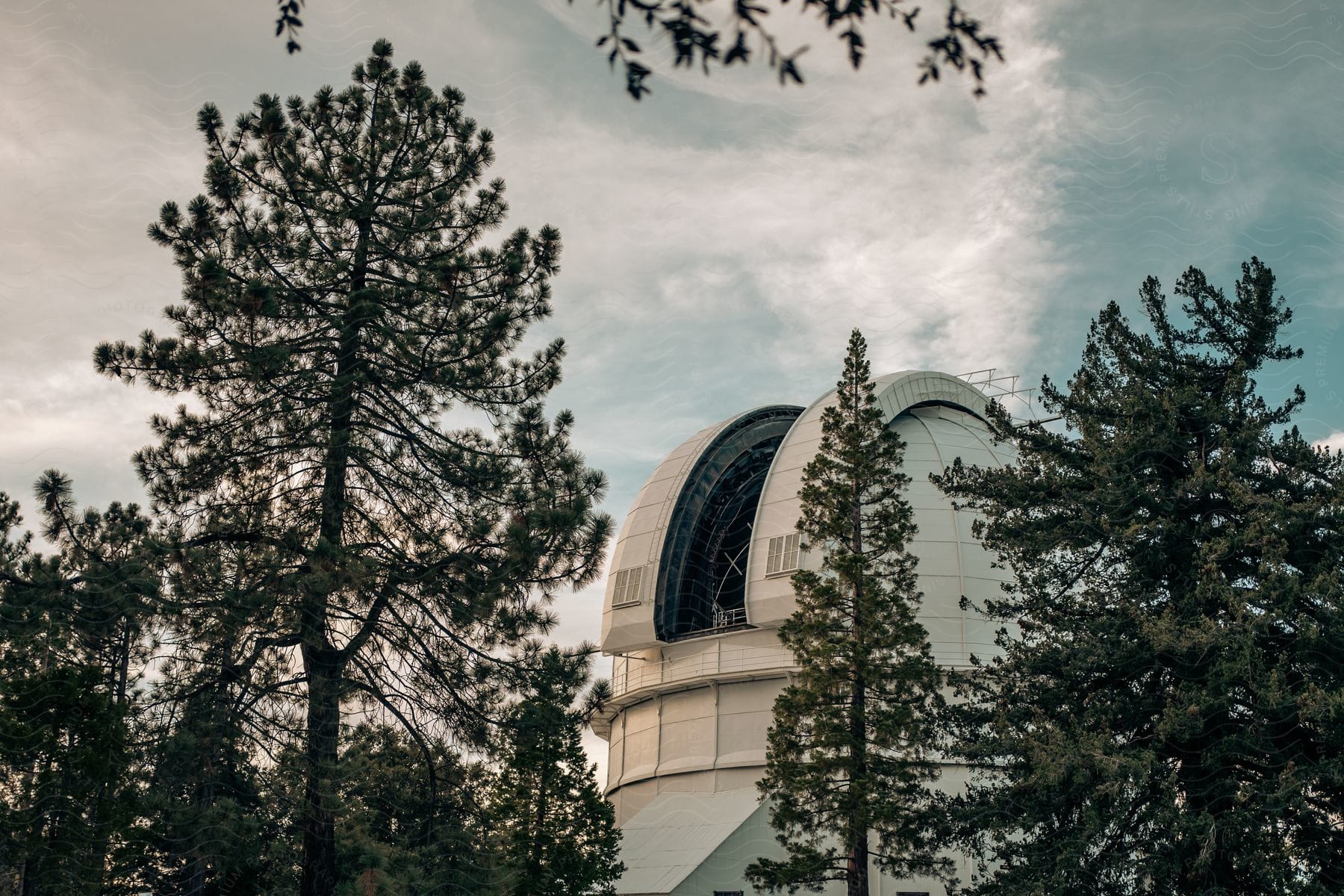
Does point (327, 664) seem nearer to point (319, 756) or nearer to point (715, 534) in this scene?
point (319, 756)

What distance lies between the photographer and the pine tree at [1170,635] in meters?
14.6

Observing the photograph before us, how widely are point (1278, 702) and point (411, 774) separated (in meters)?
10.7

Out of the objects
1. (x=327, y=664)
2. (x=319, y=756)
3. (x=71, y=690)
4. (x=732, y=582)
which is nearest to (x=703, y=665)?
(x=732, y=582)

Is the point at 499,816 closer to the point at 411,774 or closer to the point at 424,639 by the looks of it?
the point at 411,774

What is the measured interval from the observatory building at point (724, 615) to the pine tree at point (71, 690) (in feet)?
40.3

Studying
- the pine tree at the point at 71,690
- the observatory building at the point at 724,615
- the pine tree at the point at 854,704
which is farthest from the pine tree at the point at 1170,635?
the pine tree at the point at 71,690

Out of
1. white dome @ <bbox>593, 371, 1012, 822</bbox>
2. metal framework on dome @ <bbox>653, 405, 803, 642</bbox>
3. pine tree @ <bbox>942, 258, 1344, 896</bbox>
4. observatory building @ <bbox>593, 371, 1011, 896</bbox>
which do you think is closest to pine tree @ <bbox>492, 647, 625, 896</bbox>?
observatory building @ <bbox>593, 371, 1011, 896</bbox>

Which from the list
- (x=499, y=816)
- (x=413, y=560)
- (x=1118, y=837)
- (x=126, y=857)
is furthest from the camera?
(x=499, y=816)

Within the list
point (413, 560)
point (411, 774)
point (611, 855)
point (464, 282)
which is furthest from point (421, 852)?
point (611, 855)

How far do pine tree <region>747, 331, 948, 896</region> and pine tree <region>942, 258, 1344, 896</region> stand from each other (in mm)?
2251

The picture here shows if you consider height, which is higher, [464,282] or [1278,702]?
[464,282]

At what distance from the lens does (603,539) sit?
1379cm

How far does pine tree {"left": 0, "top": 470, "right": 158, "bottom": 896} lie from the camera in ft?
38.6

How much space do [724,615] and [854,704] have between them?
9.71 meters
